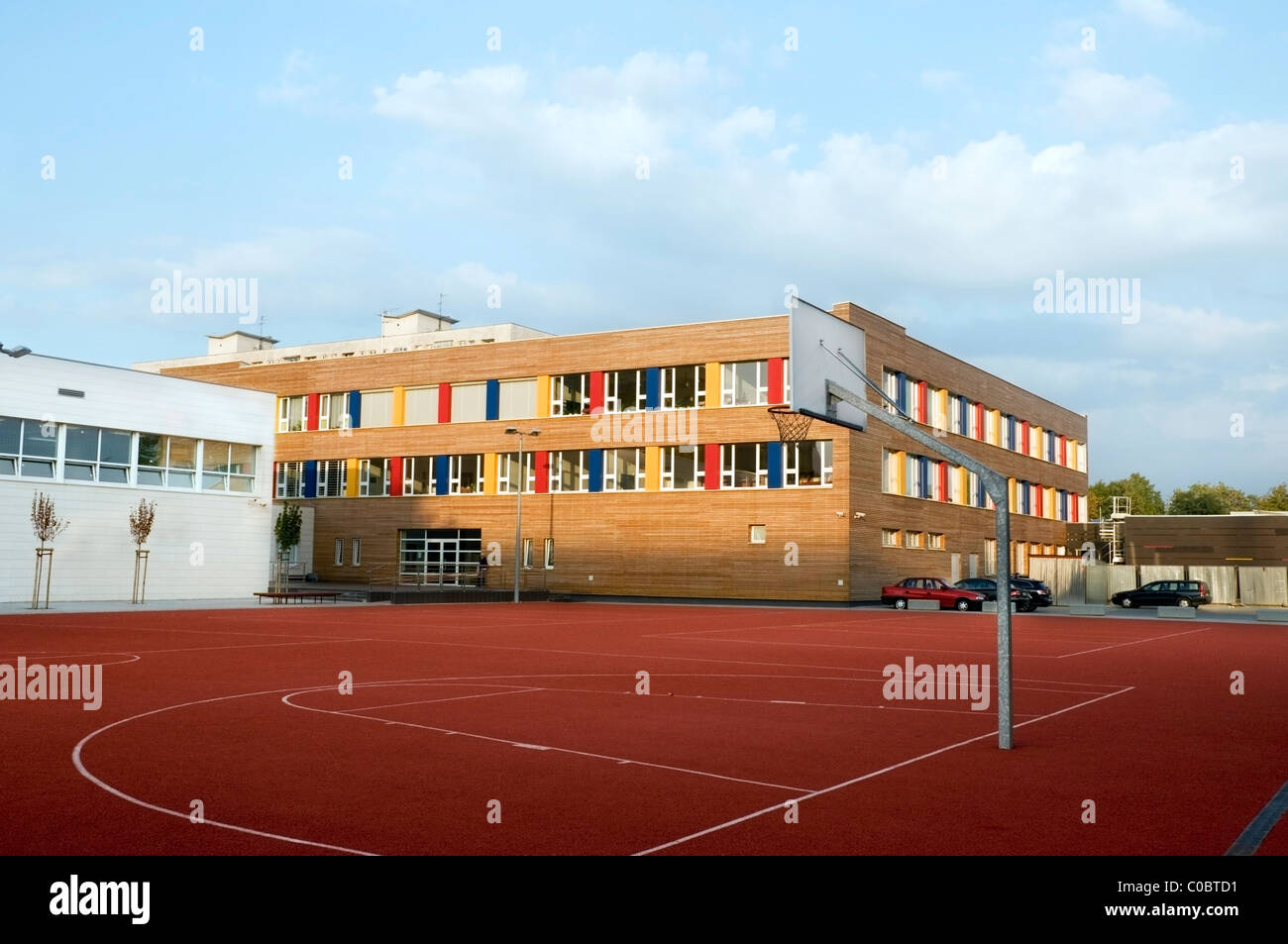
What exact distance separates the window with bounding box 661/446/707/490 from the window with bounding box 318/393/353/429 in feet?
67.3

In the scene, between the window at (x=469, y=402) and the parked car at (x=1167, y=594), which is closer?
the parked car at (x=1167, y=594)

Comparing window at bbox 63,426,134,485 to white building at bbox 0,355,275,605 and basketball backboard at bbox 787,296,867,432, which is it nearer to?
white building at bbox 0,355,275,605

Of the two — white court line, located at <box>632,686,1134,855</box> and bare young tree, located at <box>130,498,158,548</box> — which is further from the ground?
bare young tree, located at <box>130,498,158,548</box>

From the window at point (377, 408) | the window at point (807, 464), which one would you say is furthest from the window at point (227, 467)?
the window at point (807, 464)

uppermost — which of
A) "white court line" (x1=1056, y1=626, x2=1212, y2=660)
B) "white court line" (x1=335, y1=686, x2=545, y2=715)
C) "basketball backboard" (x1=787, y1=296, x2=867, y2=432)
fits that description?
"basketball backboard" (x1=787, y1=296, x2=867, y2=432)

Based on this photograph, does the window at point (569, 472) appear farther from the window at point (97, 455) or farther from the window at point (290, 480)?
the window at point (97, 455)

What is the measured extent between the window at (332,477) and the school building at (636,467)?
0.42ft

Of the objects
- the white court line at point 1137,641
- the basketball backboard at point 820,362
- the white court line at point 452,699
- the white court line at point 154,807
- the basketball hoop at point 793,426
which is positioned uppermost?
the basketball hoop at point 793,426

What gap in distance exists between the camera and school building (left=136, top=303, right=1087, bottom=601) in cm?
5119

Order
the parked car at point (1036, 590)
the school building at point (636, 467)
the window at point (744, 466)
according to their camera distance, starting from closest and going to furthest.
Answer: the parked car at point (1036, 590) → the school building at point (636, 467) → the window at point (744, 466)

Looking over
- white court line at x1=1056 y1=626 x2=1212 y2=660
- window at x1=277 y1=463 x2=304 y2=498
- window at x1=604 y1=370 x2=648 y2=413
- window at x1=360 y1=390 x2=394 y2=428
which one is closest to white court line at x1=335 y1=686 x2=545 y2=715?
white court line at x1=1056 y1=626 x2=1212 y2=660

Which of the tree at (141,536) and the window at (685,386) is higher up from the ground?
the window at (685,386)

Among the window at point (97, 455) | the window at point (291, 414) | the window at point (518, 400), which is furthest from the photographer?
the window at point (291, 414)

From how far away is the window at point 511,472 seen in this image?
190ft
